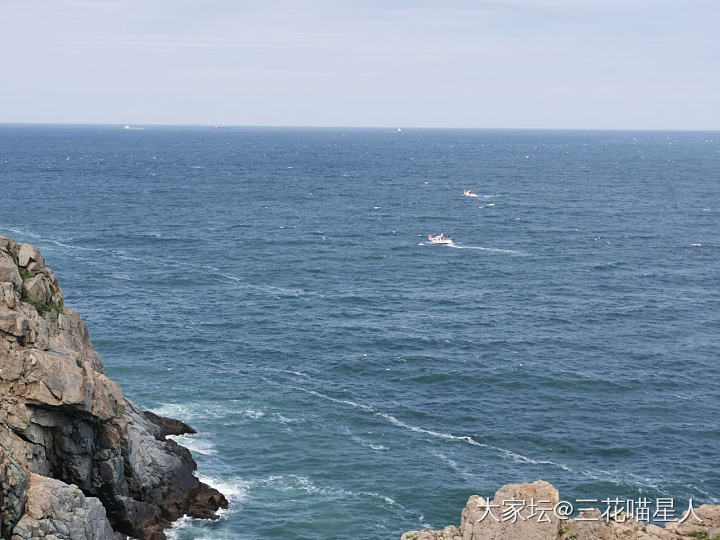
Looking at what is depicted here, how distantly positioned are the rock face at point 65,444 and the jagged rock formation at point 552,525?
23.6 m

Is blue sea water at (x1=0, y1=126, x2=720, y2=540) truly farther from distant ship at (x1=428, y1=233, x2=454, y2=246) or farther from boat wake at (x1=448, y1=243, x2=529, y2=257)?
distant ship at (x1=428, y1=233, x2=454, y2=246)

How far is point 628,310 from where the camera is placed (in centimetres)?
12850

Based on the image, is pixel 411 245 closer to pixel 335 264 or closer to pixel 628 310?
pixel 335 264

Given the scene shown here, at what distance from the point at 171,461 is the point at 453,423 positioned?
103 ft

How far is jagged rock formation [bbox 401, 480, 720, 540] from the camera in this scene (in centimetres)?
4369

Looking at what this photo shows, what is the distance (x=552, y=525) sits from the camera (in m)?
44.7

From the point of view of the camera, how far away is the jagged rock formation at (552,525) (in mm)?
43688

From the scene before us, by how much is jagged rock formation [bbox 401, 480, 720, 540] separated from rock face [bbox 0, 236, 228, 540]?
23646 mm

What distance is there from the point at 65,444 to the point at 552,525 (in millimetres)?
34725

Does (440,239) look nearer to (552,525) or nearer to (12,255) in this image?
(12,255)

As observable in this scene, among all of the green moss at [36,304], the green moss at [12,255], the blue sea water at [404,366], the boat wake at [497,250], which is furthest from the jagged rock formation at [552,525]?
the boat wake at [497,250]

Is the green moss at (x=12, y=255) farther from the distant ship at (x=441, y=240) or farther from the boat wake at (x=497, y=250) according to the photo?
the distant ship at (x=441, y=240)

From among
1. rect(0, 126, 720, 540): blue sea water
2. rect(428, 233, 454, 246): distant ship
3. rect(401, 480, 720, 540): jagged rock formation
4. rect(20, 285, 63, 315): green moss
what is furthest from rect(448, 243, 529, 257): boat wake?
rect(401, 480, 720, 540): jagged rock formation

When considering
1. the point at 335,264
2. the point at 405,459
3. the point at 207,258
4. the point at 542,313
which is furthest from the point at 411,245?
the point at 405,459
